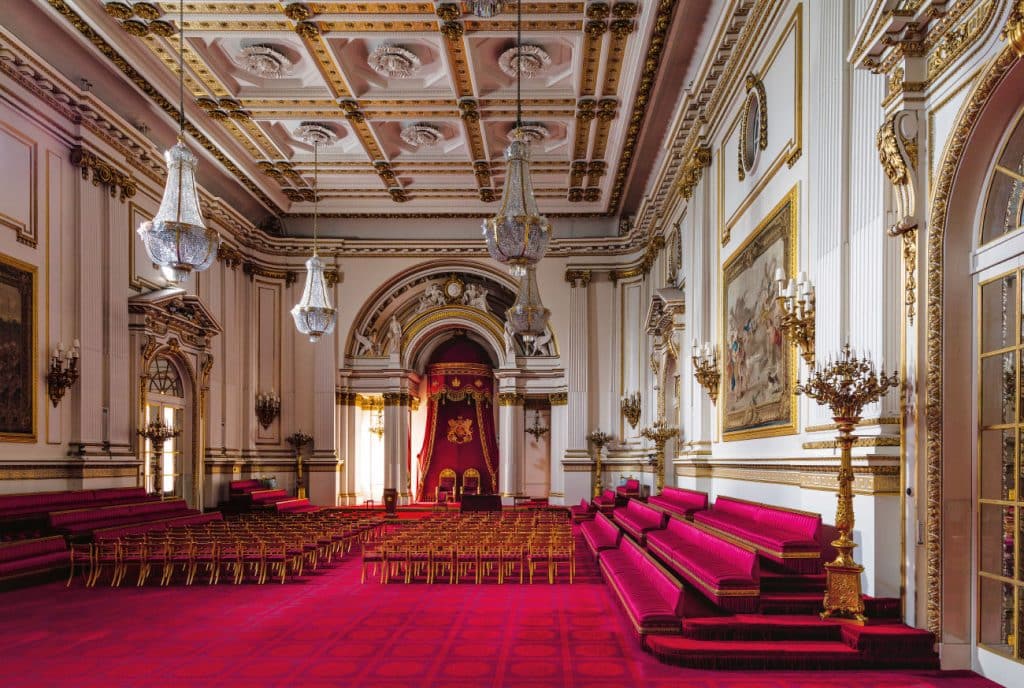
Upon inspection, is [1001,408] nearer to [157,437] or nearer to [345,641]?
[345,641]

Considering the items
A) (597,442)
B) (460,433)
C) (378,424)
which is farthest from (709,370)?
(460,433)

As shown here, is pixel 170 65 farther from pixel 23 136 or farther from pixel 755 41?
pixel 755 41

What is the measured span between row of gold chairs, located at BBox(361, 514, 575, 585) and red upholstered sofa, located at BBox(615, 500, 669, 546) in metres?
0.86

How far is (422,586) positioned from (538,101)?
8.78 metres

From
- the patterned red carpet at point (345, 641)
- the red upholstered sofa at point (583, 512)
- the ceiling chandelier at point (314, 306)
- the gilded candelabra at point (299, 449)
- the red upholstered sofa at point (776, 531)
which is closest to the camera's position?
the patterned red carpet at point (345, 641)

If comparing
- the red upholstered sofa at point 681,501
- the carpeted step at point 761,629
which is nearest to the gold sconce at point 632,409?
the red upholstered sofa at point 681,501

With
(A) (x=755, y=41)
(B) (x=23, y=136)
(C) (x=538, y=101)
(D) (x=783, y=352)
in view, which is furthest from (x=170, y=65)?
(D) (x=783, y=352)

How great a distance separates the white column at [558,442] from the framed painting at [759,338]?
922 cm

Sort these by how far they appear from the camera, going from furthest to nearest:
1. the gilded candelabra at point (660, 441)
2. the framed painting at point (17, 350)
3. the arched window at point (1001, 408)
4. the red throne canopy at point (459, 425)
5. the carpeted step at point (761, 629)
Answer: the red throne canopy at point (459, 425), the gilded candelabra at point (660, 441), the framed painting at point (17, 350), the carpeted step at point (761, 629), the arched window at point (1001, 408)

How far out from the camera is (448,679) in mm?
5305

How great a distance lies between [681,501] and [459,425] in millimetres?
11920

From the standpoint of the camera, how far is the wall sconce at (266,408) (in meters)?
19.1

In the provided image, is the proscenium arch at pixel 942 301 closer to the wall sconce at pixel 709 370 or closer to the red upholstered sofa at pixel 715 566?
the red upholstered sofa at pixel 715 566

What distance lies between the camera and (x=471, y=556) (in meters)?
9.25
